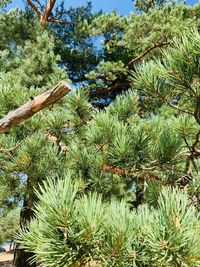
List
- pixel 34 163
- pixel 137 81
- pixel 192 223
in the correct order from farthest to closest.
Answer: pixel 34 163 < pixel 137 81 < pixel 192 223

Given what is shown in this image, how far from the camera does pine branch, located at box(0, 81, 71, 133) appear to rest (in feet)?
4.04

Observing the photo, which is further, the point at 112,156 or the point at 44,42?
the point at 44,42

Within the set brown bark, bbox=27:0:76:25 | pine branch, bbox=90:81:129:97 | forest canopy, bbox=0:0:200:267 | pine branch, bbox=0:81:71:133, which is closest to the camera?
forest canopy, bbox=0:0:200:267

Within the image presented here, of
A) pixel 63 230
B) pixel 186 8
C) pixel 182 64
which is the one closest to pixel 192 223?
pixel 63 230

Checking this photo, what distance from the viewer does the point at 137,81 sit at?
3.62 ft

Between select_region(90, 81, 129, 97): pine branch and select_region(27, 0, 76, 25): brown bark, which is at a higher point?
select_region(27, 0, 76, 25): brown bark

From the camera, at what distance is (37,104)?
51.3 inches

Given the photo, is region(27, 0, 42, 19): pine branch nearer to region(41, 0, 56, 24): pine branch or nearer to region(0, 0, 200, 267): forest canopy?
region(41, 0, 56, 24): pine branch

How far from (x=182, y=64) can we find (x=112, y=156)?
437mm

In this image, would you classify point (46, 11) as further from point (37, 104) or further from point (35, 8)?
point (37, 104)

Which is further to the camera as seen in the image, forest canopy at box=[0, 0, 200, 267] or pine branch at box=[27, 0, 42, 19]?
pine branch at box=[27, 0, 42, 19]

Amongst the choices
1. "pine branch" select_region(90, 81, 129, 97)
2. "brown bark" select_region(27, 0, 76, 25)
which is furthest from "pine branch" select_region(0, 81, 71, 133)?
"brown bark" select_region(27, 0, 76, 25)

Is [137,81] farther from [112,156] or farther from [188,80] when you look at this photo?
[112,156]

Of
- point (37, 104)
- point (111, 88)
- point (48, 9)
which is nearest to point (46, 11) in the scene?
point (48, 9)
